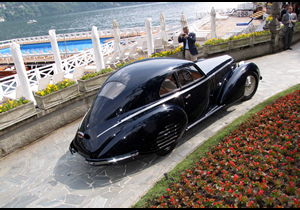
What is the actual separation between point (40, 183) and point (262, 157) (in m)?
4.33

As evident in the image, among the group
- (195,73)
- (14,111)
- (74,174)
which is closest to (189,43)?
(195,73)

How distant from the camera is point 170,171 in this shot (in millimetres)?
4859

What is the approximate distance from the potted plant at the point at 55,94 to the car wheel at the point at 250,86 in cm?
506

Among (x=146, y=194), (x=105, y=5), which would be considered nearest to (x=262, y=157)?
(x=146, y=194)

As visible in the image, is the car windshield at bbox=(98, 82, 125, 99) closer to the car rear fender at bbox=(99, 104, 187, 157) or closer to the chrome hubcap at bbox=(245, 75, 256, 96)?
the car rear fender at bbox=(99, 104, 187, 157)

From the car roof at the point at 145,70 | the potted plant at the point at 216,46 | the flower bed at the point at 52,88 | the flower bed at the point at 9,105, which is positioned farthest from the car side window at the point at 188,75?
the potted plant at the point at 216,46

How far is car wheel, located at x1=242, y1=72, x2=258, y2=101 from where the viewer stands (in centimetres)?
736

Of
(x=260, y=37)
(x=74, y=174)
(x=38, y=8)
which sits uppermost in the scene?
(x=38, y=8)

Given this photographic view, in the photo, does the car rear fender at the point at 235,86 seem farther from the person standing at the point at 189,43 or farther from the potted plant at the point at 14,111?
the potted plant at the point at 14,111

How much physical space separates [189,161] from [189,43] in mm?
5894

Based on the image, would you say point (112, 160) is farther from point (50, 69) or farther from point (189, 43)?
point (50, 69)

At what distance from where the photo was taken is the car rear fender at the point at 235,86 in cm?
639

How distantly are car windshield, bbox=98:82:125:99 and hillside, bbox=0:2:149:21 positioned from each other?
16820 centimetres

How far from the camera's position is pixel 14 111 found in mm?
6262
